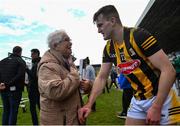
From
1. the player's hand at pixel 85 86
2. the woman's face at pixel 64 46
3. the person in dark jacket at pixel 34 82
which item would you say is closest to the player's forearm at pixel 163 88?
the player's hand at pixel 85 86

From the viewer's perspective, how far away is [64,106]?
4.75 meters

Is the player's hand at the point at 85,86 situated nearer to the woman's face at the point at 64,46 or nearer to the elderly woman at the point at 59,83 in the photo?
the elderly woman at the point at 59,83

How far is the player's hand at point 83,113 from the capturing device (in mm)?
4520

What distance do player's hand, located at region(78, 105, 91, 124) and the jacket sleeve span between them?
0.69 ft

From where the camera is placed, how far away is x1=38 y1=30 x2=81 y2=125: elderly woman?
Result: 4.59m

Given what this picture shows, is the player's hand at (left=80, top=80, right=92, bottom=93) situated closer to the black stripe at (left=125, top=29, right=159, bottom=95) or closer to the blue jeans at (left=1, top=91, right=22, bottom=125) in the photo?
the black stripe at (left=125, top=29, right=159, bottom=95)

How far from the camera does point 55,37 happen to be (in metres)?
4.83

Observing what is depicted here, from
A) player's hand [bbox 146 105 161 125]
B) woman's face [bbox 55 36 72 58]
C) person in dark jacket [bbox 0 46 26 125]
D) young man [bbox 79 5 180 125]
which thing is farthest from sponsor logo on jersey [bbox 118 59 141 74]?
person in dark jacket [bbox 0 46 26 125]

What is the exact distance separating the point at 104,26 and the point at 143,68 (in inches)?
21.4

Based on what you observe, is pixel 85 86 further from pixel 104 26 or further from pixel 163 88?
pixel 163 88

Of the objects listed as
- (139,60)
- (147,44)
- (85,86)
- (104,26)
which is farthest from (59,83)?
(147,44)

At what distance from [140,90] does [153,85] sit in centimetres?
16

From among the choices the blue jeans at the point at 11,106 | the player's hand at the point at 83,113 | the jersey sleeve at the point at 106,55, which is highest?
the jersey sleeve at the point at 106,55

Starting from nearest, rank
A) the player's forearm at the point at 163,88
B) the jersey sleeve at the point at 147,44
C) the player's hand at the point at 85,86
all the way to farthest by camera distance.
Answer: the player's forearm at the point at 163,88 < the jersey sleeve at the point at 147,44 < the player's hand at the point at 85,86
